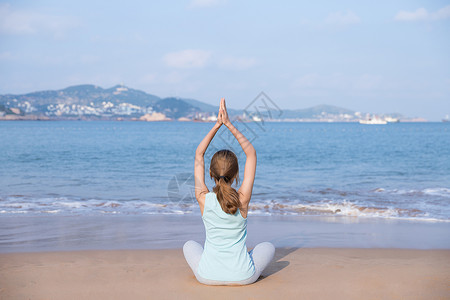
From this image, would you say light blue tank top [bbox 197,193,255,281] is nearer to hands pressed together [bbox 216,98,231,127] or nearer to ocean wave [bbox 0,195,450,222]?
hands pressed together [bbox 216,98,231,127]

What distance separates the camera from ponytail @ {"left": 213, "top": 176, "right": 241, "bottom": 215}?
3770mm

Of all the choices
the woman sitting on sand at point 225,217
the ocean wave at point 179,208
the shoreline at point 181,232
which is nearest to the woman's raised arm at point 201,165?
the woman sitting on sand at point 225,217

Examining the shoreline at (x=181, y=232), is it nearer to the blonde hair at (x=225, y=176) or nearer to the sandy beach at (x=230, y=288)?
the sandy beach at (x=230, y=288)

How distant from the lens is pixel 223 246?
4.00 meters

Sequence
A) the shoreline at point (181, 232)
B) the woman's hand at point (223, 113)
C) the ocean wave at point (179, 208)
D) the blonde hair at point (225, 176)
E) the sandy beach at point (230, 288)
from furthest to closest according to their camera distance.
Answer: the ocean wave at point (179, 208), the shoreline at point (181, 232), the sandy beach at point (230, 288), the woman's hand at point (223, 113), the blonde hair at point (225, 176)

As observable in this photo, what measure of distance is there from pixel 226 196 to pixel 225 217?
0.24 m

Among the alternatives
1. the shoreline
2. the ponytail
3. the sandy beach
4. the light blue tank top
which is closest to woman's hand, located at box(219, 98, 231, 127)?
the ponytail

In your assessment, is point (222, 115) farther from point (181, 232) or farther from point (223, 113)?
point (181, 232)

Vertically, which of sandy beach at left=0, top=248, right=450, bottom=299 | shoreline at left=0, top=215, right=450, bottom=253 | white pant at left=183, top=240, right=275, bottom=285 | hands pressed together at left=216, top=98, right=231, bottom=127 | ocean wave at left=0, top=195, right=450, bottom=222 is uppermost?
hands pressed together at left=216, top=98, right=231, bottom=127

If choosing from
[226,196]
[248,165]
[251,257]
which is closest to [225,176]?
[226,196]

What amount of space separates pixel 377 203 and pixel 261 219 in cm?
410

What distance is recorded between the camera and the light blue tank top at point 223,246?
3.94 m

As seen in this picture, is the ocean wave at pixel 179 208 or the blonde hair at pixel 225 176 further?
the ocean wave at pixel 179 208

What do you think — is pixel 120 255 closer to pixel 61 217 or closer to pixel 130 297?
pixel 130 297
